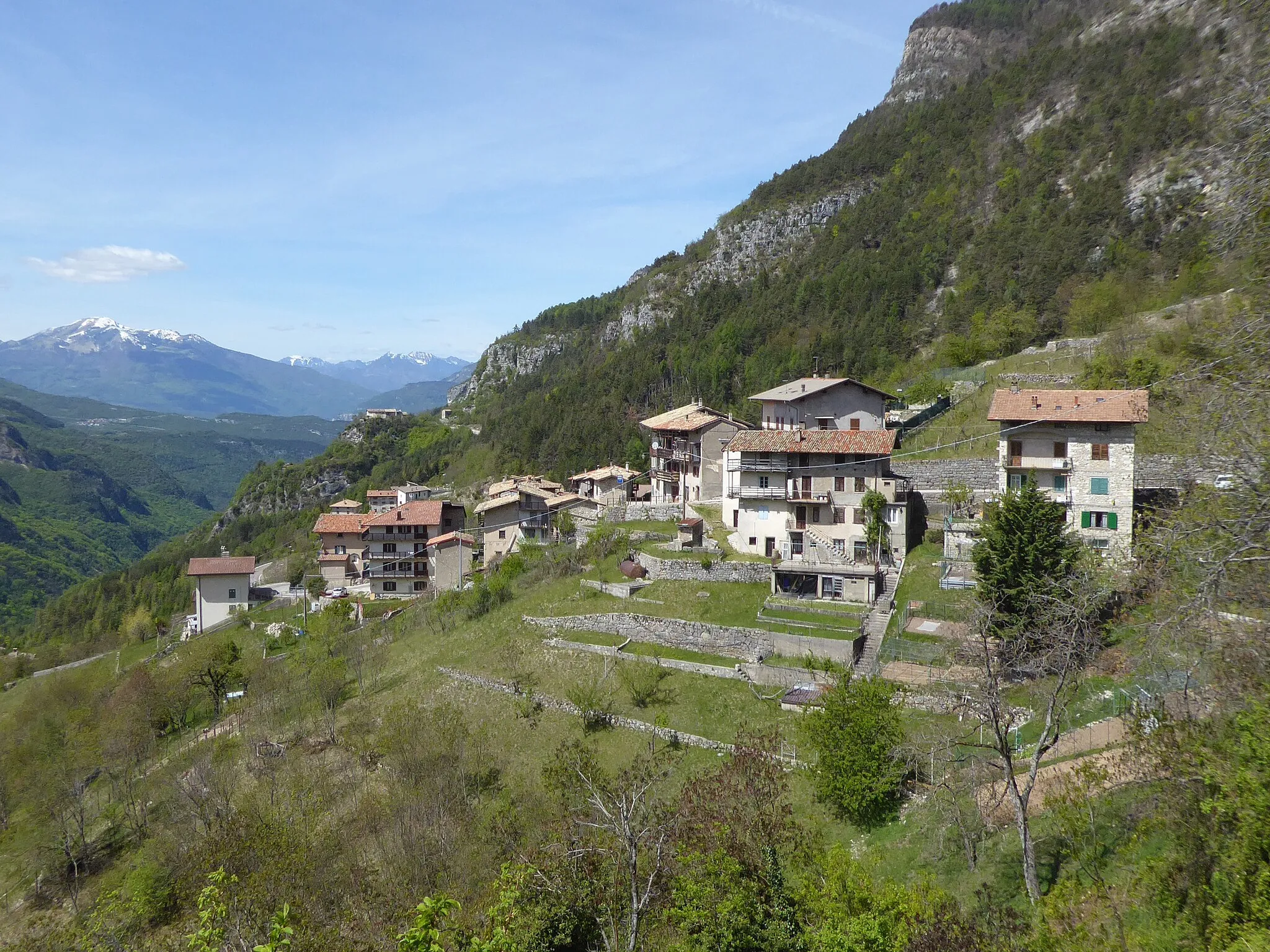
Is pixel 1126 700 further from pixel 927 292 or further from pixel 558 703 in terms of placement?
pixel 927 292

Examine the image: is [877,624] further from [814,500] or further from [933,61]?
[933,61]

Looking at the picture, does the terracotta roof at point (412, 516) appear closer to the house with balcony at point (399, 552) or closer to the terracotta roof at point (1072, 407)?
the house with balcony at point (399, 552)

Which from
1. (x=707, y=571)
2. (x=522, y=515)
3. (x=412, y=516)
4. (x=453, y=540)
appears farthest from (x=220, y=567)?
(x=707, y=571)

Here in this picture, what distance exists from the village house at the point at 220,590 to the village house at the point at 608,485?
3449cm

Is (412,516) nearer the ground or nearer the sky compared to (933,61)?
nearer the ground

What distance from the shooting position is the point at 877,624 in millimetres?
30969

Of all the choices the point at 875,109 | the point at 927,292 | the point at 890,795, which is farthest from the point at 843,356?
the point at 875,109

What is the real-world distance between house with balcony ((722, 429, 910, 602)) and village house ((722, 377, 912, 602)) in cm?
4

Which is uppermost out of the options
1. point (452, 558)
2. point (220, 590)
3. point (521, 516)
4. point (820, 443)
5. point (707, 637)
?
point (820, 443)

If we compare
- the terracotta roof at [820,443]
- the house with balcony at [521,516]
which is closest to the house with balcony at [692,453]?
the house with balcony at [521,516]

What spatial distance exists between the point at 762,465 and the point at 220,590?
5810 cm

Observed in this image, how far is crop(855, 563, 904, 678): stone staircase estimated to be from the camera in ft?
94.4

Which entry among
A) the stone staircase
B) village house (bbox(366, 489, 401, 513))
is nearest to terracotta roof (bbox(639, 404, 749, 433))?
the stone staircase

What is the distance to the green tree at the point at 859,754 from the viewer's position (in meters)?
20.5
